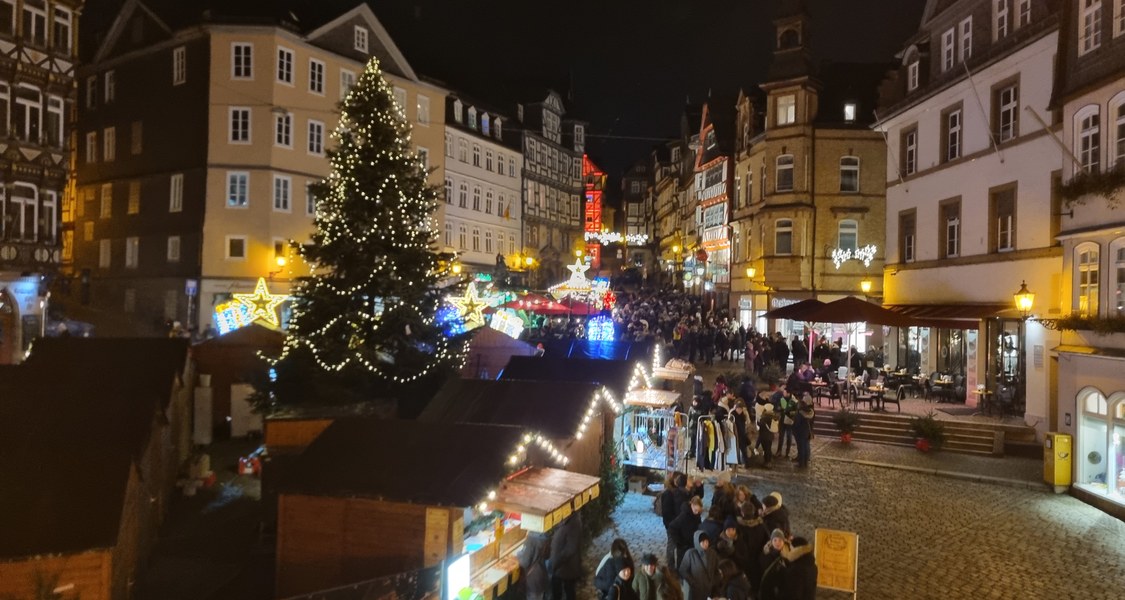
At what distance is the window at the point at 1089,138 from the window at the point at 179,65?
3494cm

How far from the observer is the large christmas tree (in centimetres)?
1838

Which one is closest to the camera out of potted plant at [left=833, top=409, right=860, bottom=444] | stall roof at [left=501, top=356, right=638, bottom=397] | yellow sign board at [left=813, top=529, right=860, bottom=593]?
yellow sign board at [left=813, top=529, right=860, bottom=593]

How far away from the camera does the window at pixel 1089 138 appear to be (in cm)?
1597

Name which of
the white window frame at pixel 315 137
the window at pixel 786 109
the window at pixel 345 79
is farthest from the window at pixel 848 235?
the white window frame at pixel 315 137

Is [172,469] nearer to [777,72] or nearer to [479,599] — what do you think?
[479,599]

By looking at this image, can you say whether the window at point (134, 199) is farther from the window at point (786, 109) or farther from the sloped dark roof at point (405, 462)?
the sloped dark roof at point (405, 462)

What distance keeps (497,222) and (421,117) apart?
44.9ft

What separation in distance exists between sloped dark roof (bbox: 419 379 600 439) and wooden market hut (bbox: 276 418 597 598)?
2379 millimetres

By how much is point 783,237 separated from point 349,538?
31.0 metres

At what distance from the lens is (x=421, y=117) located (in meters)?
44.4

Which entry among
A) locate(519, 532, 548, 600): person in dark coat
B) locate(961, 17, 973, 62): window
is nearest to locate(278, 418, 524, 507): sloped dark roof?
locate(519, 532, 548, 600): person in dark coat

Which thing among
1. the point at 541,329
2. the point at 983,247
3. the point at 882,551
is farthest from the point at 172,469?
the point at 541,329

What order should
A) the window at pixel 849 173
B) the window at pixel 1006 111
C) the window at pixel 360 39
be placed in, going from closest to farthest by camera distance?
the window at pixel 1006 111
the window at pixel 849 173
the window at pixel 360 39

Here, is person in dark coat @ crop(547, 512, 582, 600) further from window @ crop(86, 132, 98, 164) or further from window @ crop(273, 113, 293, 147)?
window @ crop(86, 132, 98, 164)
